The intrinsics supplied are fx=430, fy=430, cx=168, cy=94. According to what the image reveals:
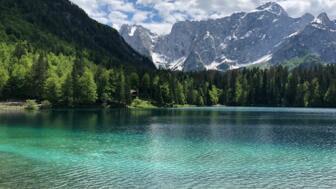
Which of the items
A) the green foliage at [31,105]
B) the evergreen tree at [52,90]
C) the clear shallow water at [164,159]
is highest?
the evergreen tree at [52,90]

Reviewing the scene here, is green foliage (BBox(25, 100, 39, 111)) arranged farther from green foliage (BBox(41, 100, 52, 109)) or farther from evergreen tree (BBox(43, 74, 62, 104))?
evergreen tree (BBox(43, 74, 62, 104))

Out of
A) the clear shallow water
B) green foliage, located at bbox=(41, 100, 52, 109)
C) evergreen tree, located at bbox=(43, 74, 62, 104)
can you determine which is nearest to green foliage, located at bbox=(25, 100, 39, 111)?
green foliage, located at bbox=(41, 100, 52, 109)

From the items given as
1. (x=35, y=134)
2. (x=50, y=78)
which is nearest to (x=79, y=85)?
(x=50, y=78)

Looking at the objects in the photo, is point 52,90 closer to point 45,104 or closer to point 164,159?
point 45,104

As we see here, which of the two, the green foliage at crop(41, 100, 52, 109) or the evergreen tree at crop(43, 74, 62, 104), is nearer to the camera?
the green foliage at crop(41, 100, 52, 109)

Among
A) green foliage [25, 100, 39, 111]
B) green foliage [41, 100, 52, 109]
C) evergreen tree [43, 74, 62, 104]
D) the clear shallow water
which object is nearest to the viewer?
the clear shallow water

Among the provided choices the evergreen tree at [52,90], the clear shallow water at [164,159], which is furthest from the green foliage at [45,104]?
the clear shallow water at [164,159]

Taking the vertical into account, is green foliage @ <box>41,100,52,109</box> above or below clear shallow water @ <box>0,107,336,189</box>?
above

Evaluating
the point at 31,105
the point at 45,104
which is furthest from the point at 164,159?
the point at 45,104

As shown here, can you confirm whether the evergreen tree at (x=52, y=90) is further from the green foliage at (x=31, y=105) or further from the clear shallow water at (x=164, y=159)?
the clear shallow water at (x=164, y=159)

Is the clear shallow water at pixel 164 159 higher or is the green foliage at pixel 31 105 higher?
the green foliage at pixel 31 105

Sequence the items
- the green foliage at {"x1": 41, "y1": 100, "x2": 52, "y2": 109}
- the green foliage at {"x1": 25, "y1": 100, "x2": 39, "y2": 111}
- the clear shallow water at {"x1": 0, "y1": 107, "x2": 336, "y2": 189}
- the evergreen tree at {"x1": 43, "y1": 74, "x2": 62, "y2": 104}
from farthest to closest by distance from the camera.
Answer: the evergreen tree at {"x1": 43, "y1": 74, "x2": 62, "y2": 104}
the green foliage at {"x1": 41, "y1": 100, "x2": 52, "y2": 109}
the green foliage at {"x1": 25, "y1": 100, "x2": 39, "y2": 111}
the clear shallow water at {"x1": 0, "y1": 107, "x2": 336, "y2": 189}

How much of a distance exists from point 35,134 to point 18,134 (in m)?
3.23

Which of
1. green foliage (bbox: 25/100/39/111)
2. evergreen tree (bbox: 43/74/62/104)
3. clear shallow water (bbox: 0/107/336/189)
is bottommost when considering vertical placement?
clear shallow water (bbox: 0/107/336/189)
